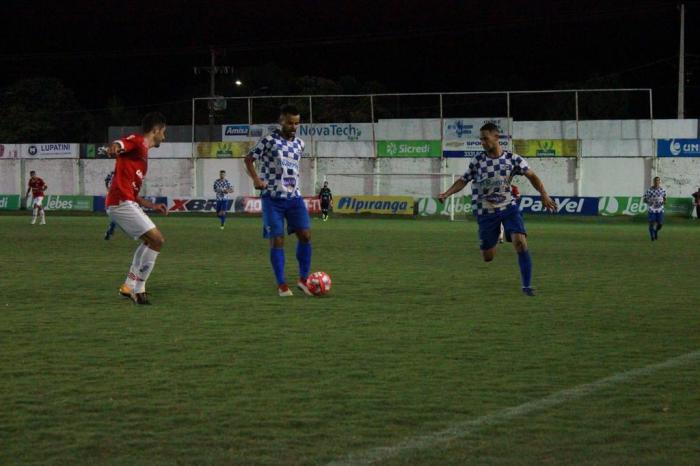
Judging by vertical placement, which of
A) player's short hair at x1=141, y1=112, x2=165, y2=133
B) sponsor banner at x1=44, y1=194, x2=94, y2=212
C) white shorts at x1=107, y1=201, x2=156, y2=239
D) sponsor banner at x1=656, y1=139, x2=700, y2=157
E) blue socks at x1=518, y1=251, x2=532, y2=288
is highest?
sponsor banner at x1=656, y1=139, x2=700, y2=157

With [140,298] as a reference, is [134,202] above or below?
above

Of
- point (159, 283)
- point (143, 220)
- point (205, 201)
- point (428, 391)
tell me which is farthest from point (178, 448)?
point (205, 201)

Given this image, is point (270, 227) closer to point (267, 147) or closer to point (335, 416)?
point (267, 147)

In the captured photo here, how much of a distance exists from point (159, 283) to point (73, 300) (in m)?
2.16

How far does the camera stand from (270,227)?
40.0ft

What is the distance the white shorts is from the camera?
37.3 feet

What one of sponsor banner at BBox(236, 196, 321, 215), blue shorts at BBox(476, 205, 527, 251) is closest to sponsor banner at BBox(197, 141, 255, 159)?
sponsor banner at BBox(236, 196, 321, 215)

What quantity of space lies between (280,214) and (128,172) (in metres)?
1.90

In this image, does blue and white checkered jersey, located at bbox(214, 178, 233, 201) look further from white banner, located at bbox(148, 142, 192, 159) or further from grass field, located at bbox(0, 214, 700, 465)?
white banner, located at bbox(148, 142, 192, 159)

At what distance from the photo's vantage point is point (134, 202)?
11.5 metres

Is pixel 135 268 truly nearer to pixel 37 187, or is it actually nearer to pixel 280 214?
pixel 280 214

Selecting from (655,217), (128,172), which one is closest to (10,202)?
(655,217)

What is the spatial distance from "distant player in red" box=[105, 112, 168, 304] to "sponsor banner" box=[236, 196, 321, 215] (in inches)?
1472

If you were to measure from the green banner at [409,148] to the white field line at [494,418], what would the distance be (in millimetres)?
46677
